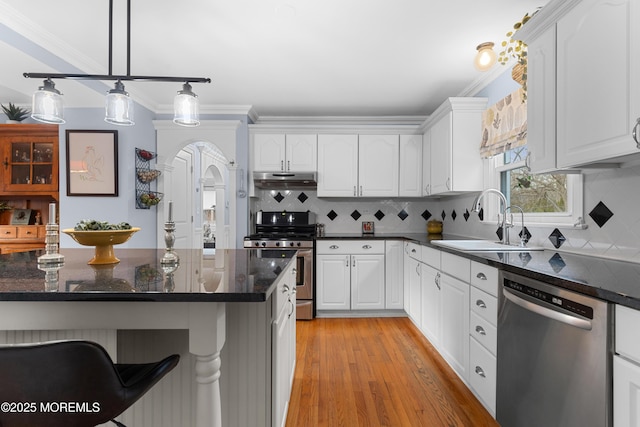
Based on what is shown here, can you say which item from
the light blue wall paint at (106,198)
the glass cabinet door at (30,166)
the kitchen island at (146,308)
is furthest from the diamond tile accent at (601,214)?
the glass cabinet door at (30,166)

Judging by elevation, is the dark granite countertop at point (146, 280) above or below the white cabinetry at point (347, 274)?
above

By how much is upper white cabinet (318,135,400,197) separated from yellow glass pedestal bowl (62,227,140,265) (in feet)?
8.64

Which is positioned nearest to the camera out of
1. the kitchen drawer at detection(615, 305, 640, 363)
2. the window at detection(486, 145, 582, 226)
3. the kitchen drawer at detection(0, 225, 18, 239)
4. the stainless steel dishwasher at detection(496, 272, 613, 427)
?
the kitchen drawer at detection(615, 305, 640, 363)

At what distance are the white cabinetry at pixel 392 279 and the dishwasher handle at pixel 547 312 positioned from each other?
6.66 ft

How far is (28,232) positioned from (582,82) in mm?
5866

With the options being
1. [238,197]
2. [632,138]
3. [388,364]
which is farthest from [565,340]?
[238,197]

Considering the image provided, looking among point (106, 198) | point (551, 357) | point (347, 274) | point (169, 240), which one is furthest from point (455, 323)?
point (106, 198)

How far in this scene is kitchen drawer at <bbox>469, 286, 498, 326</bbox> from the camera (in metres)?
1.78

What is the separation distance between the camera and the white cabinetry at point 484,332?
1783 mm

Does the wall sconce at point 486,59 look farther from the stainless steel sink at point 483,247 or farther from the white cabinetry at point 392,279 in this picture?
the white cabinetry at point 392,279

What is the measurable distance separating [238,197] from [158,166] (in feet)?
3.36

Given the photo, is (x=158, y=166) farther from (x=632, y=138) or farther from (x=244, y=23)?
(x=632, y=138)

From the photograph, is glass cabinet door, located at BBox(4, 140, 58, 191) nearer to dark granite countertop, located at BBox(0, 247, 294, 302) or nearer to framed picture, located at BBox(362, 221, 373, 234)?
dark granite countertop, located at BBox(0, 247, 294, 302)

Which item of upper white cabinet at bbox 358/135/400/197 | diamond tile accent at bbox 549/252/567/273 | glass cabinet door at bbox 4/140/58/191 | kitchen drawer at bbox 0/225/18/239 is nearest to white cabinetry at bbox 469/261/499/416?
diamond tile accent at bbox 549/252/567/273
